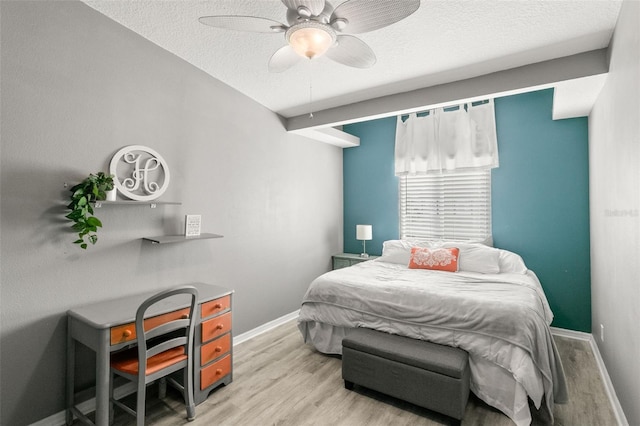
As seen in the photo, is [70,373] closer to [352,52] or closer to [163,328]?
[163,328]

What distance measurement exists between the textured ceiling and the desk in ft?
6.61

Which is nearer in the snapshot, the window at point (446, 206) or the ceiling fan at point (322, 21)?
the ceiling fan at point (322, 21)

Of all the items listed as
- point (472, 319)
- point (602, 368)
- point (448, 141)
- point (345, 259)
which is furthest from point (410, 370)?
point (448, 141)

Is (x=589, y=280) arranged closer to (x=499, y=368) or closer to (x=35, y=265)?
(x=499, y=368)

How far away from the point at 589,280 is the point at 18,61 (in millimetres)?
5249

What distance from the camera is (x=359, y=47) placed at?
6.07ft

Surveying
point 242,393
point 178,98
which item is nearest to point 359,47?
point 178,98

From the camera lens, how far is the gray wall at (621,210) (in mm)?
1628

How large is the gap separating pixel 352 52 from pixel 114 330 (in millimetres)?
2221

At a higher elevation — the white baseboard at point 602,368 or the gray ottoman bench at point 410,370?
the gray ottoman bench at point 410,370

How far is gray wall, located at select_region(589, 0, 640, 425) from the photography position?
1628 mm

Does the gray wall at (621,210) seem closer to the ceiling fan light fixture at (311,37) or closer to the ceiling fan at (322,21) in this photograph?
the ceiling fan at (322,21)

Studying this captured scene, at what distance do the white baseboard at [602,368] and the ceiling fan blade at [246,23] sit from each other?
3.11 m

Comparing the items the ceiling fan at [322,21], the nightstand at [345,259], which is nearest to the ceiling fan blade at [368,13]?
the ceiling fan at [322,21]
